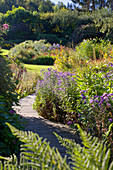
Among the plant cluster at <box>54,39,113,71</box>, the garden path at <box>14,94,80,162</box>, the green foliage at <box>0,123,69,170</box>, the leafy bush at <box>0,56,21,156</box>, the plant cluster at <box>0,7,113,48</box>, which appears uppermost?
the plant cluster at <box>0,7,113,48</box>

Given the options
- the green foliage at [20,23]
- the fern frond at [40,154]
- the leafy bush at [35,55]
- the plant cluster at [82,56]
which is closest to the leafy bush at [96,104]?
the fern frond at [40,154]

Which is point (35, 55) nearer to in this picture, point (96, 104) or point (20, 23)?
point (20, 23)

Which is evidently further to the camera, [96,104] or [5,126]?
[96,104]

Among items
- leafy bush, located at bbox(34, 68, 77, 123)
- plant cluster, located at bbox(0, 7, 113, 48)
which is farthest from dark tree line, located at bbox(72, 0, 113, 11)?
leafy bush, located at bbox(34, 68, 77, 123)

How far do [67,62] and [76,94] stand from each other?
17.4 ft

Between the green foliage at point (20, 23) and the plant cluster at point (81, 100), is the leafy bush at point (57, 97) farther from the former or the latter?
the green foliage at point (20, 23)

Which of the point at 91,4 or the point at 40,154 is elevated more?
the point at 91,4

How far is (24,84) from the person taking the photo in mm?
7172

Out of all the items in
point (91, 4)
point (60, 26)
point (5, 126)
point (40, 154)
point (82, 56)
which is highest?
point (91, 4)

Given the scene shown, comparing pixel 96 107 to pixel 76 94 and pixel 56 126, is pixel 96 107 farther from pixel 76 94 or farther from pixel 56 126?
pixel 56 126

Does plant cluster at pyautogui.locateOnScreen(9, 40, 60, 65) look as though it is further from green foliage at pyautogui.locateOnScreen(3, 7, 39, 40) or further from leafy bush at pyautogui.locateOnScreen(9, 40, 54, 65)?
green foliage at pyautogui.locateOnScreen(3, 7, 39, 40)

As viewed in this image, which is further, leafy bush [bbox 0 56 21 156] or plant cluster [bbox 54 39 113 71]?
plant cluster [bbox 54 39 113 71]

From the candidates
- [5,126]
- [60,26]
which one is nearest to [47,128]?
[5,126]

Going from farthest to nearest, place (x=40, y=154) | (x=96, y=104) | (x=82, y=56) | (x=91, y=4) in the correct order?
(x=91, y=4), (x=82, y=56), (x=96, y=104), (x=40, y=154)
